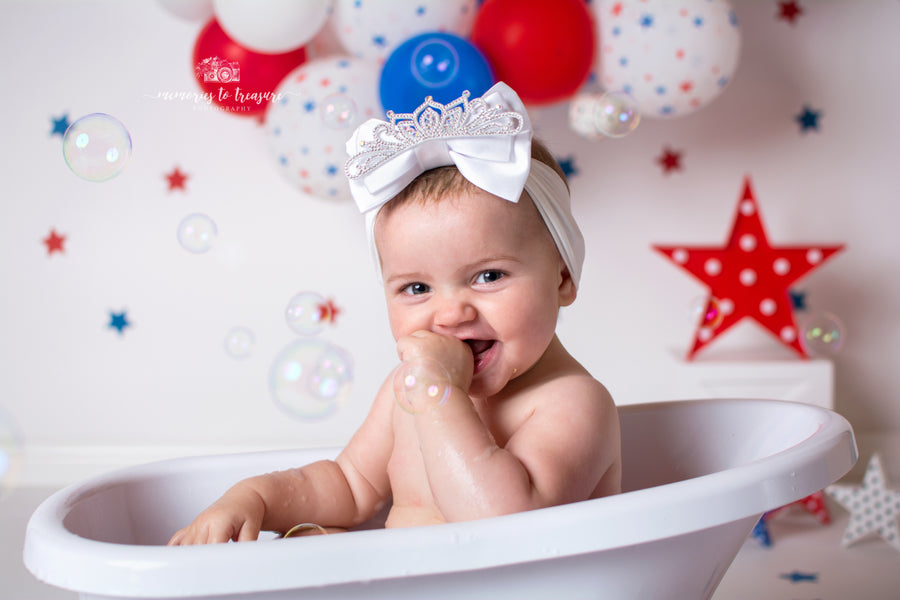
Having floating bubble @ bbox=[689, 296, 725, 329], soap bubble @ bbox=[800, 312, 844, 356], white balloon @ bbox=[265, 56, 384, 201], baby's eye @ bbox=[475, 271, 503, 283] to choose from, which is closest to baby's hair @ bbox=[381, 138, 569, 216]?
baby's eye @ bbox=[475, 271, 503, 283]

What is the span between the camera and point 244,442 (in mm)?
2908

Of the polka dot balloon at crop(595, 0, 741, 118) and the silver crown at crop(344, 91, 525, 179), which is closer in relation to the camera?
the silver crown at crop(344, 91, 525, 179)

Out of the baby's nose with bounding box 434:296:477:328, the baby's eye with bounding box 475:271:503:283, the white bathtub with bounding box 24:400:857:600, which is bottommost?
the white bathtub with bounding box 24:400:857:600

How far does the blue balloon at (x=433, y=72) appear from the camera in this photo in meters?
1.93

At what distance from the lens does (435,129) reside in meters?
1.08

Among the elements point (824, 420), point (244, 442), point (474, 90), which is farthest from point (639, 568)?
point (244, 442)

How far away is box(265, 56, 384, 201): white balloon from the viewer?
2.11 m

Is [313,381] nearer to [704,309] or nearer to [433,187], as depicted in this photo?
[433,187]

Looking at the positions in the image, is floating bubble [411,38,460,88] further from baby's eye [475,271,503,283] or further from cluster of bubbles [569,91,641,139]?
baby's eye [475,271,503,283]

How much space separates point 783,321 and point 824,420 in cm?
129

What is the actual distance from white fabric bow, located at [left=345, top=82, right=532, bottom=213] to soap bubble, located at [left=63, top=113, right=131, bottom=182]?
1.67 ft

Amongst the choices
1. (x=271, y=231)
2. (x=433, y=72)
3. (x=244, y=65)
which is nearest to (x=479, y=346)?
(x=433, y=72)

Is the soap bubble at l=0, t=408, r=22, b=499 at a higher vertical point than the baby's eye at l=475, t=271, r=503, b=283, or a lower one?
lower

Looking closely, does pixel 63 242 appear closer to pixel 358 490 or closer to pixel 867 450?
pixel 358 490
